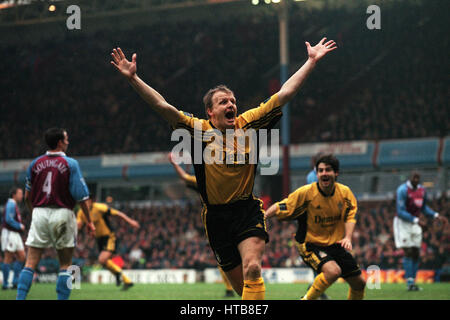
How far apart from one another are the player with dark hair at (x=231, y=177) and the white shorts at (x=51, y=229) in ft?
8.44

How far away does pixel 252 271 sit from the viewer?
17.0 feet

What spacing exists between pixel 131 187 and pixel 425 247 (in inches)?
658

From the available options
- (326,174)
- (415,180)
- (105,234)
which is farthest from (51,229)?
(415,180)

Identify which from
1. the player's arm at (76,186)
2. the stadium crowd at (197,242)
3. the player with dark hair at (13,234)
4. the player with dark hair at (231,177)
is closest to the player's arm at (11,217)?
the player with dark hair at (13,234)

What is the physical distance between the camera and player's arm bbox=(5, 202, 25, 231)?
1394 cm

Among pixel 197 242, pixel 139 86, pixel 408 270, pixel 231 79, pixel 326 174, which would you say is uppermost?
pixel 231 79

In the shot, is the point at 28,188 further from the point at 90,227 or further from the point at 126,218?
the point at 126,218

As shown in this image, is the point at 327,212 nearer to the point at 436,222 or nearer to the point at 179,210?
the point at 436,222

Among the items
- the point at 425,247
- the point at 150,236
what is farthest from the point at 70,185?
the point at 150,236

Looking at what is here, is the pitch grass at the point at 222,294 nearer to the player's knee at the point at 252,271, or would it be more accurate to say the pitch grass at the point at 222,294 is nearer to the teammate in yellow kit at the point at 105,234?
the teammate in yellow kit at the point at 105,234

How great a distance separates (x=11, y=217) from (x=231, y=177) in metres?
9.89

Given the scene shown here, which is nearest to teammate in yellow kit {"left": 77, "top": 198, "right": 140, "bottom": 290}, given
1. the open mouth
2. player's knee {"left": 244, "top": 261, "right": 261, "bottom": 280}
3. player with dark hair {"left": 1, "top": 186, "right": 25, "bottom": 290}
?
player with dark hair {"left": 1, "top": 186, "right": 25, "bottom": 290}

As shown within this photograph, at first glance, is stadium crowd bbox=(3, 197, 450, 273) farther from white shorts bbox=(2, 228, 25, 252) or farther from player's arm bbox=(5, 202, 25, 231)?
player's arm bbox=(5, 202, 25, 231)

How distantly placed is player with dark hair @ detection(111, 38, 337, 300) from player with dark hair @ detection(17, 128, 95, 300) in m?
2.53
